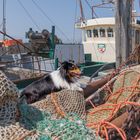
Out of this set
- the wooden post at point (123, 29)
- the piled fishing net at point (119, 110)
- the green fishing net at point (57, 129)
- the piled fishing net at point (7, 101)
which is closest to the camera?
the green fishing net at point (57, 129)

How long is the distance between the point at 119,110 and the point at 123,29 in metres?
3.27

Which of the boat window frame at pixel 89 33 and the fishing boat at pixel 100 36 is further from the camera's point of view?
the boat window frame at pixel 89 33

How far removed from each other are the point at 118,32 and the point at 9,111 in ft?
13.7

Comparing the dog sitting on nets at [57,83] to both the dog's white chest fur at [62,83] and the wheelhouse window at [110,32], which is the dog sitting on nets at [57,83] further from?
the wheelhouse window at [110,32]

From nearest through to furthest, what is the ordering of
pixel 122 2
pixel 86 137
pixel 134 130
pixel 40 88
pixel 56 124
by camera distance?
1. pixel 86 137
2. pixel 56 124
3. pixel 134 130
4. pixel 40 88
5. pixel 122 2

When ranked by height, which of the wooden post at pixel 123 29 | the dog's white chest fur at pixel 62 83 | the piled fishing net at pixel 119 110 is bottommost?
the piled fishing net at pixel 119 110

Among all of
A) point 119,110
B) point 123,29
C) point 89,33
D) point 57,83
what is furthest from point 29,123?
point 89,33

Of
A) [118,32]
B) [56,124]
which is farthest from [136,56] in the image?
[56,124]

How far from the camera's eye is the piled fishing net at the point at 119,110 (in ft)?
9.20

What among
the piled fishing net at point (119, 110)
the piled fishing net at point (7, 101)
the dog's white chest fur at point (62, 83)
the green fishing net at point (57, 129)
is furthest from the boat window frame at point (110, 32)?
the piled fishing net at point (7, 101)

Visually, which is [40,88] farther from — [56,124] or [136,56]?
[136,56]

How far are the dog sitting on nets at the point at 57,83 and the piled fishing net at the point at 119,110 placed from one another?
51 cm

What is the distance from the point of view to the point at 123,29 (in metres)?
6.33

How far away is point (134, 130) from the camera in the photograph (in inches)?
128
